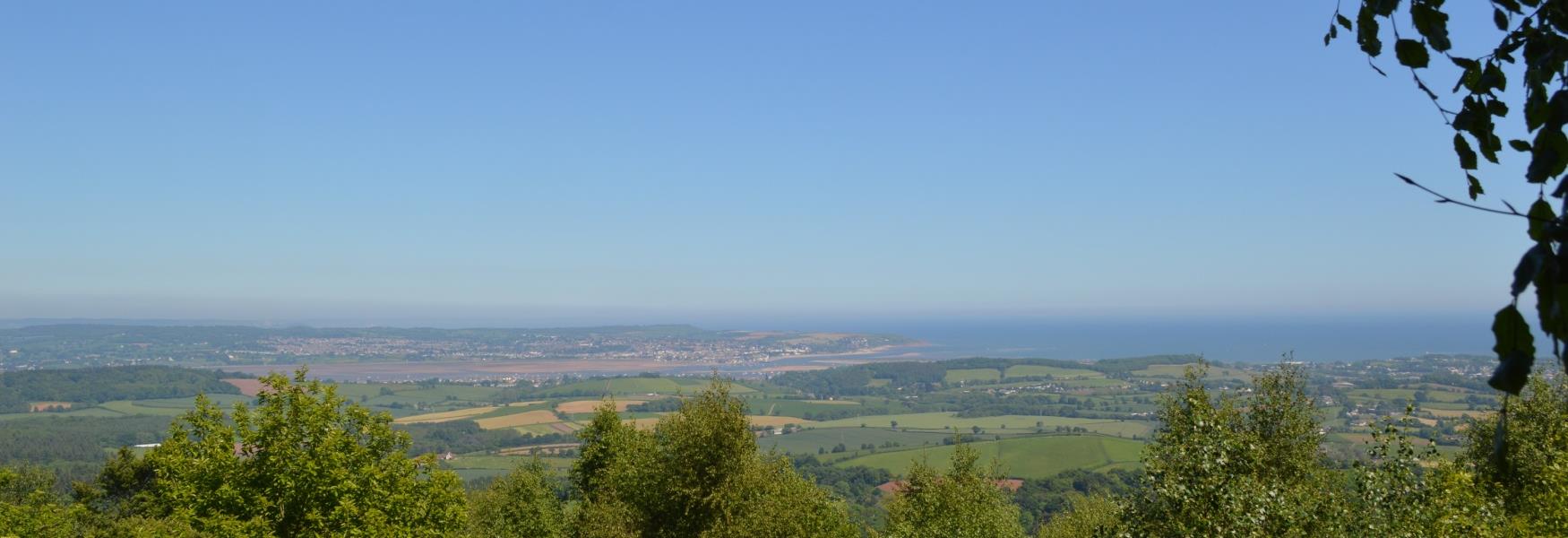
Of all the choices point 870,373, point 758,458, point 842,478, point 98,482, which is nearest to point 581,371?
point 870,373

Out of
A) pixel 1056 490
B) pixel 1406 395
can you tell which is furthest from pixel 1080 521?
pixel 1406 395

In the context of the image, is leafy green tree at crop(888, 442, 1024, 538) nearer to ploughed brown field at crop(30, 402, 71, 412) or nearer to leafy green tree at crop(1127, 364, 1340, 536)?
leafy green tree at crop(1127, 364, 1340, 536)

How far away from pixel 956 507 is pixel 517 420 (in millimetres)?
102309

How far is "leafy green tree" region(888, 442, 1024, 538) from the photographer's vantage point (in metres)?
24.3

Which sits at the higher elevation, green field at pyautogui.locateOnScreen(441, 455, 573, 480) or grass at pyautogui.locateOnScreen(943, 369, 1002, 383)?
grass at pyautogui.locateOnScreen(943, 369, 1002, 383)

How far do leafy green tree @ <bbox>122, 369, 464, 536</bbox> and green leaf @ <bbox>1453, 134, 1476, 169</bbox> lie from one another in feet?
52.8

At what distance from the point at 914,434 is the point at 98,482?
278 ft

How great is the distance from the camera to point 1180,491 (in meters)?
11.4

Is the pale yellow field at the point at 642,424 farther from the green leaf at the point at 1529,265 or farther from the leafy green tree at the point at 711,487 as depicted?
the green leaf at the point at 1529,265

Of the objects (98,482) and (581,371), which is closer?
(98,482)

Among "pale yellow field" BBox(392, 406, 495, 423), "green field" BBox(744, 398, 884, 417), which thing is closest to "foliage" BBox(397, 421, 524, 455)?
"pale yellow field" BBox(392, 406, 495, 423)

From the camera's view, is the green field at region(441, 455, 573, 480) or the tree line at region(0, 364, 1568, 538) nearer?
the tree line at region(0, 364, 1568, 538)

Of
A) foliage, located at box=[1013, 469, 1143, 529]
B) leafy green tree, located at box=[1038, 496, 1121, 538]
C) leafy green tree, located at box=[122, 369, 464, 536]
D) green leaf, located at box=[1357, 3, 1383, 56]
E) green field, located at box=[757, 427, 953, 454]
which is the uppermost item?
green leaf, located at box=[1357, 3, 1383, 56]

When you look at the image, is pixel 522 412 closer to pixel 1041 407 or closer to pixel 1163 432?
pixel 1041 407
